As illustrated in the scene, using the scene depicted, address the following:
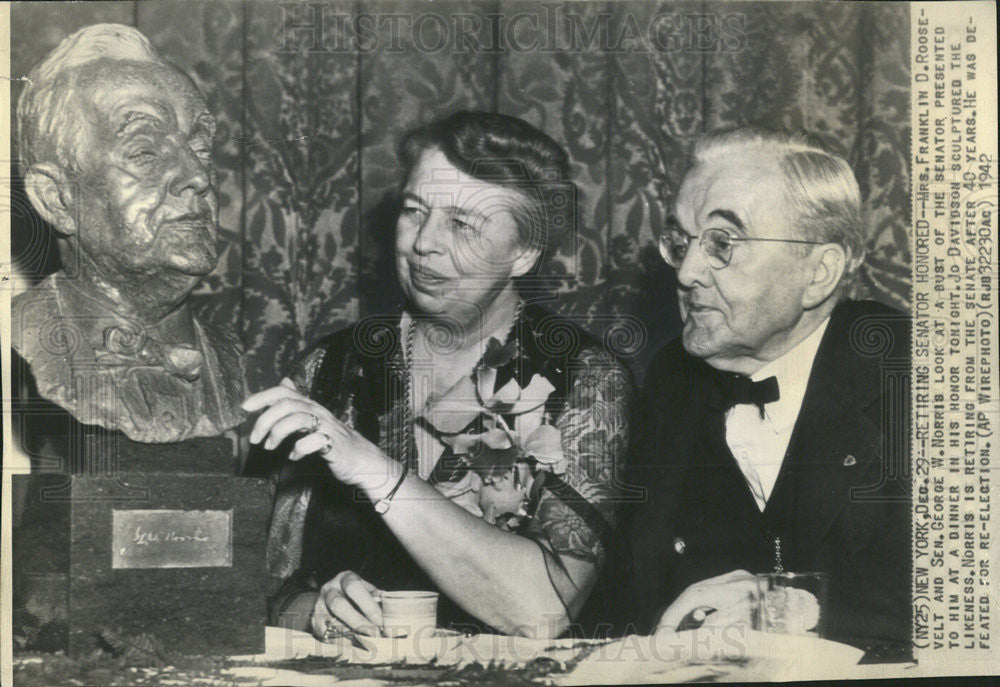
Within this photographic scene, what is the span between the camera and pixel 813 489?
17.5 ft

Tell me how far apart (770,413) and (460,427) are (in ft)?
4.02

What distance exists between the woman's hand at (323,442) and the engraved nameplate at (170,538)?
377 mm

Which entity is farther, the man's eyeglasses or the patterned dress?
the man's eyeglasses

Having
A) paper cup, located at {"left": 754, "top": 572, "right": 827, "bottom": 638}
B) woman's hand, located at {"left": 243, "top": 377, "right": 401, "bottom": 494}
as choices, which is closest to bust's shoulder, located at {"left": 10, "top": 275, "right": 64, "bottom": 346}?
woman's hand, located at {"left": 243, "top": 377, "right": 401, "bottom": 494}

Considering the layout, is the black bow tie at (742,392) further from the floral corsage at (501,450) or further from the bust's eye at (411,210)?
the bust's eye at (411,210)

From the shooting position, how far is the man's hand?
17.4 ft

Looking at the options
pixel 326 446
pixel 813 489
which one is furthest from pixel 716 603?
pixel 326 446

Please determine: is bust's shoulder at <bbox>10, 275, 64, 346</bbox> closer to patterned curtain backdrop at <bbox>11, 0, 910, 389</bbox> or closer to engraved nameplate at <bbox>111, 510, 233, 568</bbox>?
patterned curtain backdrop at <bbox>11, 0, 910, 389</bbox>

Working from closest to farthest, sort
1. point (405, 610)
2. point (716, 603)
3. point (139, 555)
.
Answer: point (139, 555)
point (405, 610)
point (716, 603)

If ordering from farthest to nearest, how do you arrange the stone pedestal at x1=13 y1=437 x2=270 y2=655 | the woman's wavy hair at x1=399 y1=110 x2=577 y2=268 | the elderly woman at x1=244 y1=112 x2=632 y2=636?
the woman's wavy hair at x1=399 y1=110 x2=577 y2=268 < the elderly woman at x1=244 y1=112 x2=632 y2=636 < the stone pedestal at x1=13 y1=437 x2=270 y2=655

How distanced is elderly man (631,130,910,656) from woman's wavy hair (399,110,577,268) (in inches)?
17.2

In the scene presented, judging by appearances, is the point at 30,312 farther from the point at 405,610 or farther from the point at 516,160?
the point at 516,160

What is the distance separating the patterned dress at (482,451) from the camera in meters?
5.18

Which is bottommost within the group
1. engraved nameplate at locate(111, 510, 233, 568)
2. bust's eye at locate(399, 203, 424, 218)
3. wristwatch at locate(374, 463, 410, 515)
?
engraved nameplate at locate(111, 510, 233, 568)
